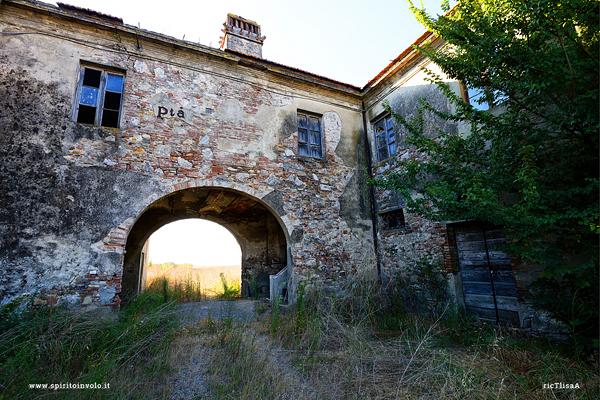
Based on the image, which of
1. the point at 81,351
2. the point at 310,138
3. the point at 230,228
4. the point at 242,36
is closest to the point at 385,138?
the point at 310,138

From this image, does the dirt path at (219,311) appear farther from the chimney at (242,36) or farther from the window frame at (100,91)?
the chimney at (242,36)

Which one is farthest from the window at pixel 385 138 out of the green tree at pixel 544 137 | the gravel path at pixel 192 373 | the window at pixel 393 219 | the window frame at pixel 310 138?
the gravel path at pixel 192 373

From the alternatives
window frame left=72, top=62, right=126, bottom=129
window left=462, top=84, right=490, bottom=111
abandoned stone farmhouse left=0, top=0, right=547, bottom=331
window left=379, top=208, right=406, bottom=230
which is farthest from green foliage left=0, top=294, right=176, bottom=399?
window left=462, top=84, right=490, bottom=111

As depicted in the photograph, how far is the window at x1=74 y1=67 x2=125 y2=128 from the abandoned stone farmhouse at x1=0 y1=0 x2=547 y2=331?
1.0 inches

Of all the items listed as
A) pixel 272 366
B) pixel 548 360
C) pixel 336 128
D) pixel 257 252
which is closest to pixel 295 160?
pixel 336 128

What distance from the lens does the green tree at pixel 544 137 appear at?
310cm

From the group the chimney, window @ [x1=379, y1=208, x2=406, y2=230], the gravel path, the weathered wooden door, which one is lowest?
the gravel path

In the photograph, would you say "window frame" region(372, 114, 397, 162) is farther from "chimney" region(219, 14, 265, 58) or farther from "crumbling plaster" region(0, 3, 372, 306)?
"chimney" region(219, 14, 265, 58)

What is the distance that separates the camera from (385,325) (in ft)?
15.9

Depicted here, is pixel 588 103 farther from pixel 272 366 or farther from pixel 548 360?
pixel 272 366

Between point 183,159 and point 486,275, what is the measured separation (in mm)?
6098

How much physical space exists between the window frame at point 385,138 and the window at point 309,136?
61.7 inches

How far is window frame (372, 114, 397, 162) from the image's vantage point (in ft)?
23.6

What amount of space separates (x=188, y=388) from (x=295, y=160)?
4872 mm
